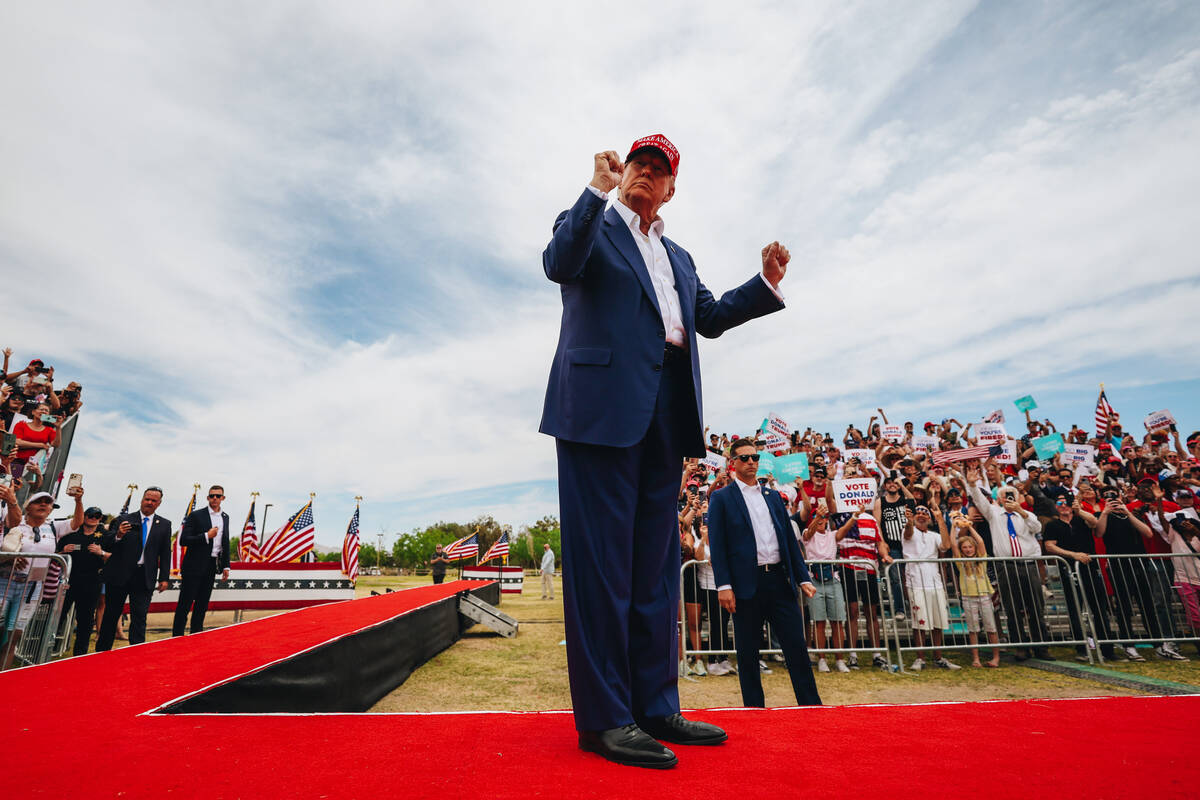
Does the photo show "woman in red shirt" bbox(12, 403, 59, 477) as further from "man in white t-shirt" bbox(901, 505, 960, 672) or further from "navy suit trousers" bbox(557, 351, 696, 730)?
"man in white t-shirt" bbox(901, 505, 960, 672)

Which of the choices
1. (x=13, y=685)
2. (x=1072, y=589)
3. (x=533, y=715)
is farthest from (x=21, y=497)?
(x=1072, y=589)

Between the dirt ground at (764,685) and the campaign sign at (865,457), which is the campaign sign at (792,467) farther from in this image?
the dirt ground at (764,685)

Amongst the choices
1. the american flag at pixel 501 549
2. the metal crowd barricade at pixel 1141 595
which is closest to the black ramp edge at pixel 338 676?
the metal crowd barricade at pixel 1141 595

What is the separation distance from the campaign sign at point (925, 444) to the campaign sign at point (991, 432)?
1.97 m

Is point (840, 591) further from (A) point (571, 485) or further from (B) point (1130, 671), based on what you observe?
(A) point (571, 485)

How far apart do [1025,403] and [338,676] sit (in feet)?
49.2

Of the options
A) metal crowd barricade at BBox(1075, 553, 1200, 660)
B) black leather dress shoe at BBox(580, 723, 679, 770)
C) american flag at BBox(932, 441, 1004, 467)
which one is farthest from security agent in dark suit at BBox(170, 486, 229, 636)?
american flag at BBox(932, 441, 1004, 467)

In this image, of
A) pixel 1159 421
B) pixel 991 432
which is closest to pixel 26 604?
pixel 991 432

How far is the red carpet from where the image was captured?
1.38 m

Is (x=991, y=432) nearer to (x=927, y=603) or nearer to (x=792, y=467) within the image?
(x=792, y=467)

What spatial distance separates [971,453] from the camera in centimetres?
1078

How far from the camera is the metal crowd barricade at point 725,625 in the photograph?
688 cm

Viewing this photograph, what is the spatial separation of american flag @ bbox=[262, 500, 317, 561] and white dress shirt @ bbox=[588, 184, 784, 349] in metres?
14.5

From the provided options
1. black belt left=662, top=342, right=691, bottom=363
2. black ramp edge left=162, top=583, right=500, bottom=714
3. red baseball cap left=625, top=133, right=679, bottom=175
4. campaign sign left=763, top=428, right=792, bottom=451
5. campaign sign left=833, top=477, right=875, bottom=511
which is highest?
campaign sign left=763, top=428, right=792, bottom=451
